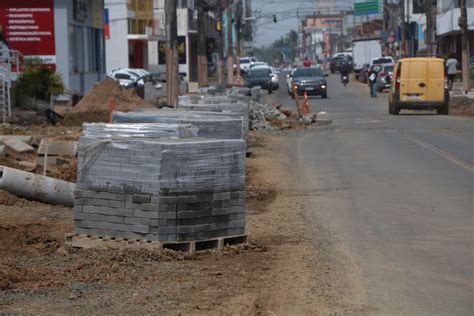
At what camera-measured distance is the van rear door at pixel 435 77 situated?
37.5 m

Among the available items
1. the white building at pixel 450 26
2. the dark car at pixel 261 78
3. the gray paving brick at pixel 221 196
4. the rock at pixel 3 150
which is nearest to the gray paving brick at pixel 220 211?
the gray paving brick at pixel 221 196

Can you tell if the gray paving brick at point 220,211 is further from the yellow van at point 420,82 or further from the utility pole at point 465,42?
the utility pole at point 465,42

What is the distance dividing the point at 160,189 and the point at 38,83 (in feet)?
81.3

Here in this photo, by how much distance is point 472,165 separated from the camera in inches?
794

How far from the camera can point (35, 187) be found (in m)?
14.8

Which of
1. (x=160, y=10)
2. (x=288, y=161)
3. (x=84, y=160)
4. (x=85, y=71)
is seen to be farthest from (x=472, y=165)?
(x=160, y=10)

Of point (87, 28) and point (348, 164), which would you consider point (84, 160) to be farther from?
point (87, 28)

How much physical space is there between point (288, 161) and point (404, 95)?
53.8 feet

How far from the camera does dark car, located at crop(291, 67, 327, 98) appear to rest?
5722 centimetres

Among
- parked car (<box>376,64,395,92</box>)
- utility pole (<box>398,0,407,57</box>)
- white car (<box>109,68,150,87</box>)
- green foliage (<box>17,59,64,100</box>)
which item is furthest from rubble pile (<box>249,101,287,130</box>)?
utility pole (<box>398,0,407,57</box>)

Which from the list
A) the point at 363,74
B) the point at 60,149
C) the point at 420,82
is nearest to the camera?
the point at 60,149

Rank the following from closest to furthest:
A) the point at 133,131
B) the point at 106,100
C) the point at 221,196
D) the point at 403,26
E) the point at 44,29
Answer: the point at 221,196 < the point at 133,131 < the point at 106,100 < the point at 44,29 < the point at 403,26

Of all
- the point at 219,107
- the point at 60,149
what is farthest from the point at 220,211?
the point at 219,107

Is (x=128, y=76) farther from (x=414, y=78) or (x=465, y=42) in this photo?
(x=414, y=78)
